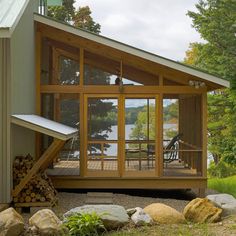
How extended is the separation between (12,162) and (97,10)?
19.3m

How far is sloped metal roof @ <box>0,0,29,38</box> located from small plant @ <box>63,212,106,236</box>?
3.01m

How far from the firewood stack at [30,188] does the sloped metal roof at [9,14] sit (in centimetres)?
270

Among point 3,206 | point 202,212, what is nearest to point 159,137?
point 202,212

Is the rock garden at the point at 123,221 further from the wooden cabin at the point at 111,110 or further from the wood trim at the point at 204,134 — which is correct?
the wooden cabin at the point at 111,110

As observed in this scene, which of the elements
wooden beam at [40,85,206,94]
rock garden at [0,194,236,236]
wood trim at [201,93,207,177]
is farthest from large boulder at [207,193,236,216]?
wooden beam at [40,85,206,94]

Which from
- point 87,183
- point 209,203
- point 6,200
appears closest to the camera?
point 209,203

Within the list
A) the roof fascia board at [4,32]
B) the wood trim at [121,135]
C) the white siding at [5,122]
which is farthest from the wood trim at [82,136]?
the roof fascia board at [4,32]

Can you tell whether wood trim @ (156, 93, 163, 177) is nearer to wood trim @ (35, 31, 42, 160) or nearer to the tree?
wood trim @ (35, 31, 42, 160)

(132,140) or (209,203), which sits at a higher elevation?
(132,140)

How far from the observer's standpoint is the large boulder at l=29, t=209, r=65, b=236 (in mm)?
5770

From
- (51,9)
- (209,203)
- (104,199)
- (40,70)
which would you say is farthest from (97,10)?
(209,203)

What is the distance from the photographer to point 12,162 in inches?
315

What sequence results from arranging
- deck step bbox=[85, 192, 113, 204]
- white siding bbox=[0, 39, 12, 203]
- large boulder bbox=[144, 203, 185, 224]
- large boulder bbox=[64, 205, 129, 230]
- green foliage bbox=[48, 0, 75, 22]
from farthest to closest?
green foliage bbox=[48, 0, 75, 22] < deck step bbox=[85, 192, 113, 204] < white siding bbox=[0, 39, 12, 203] < large boulder bbox=[144, 203, 185, 224] < large boulder bbox=[64, 205, 129, 230]

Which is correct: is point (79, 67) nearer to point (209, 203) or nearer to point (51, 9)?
point (209, 203)
